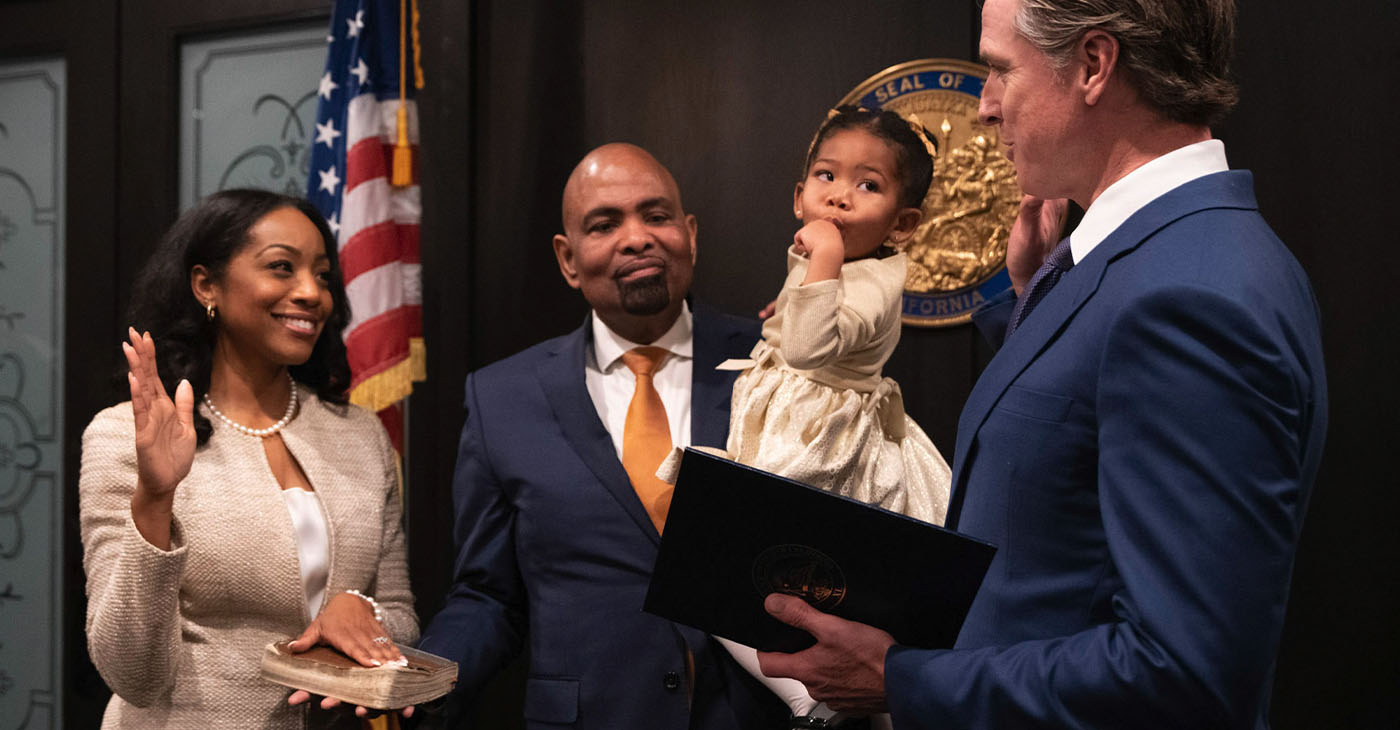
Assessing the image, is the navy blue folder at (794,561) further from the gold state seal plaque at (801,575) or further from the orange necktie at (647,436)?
the orange necktie at (647,436)

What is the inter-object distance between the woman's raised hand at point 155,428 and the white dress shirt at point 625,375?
0.82 m

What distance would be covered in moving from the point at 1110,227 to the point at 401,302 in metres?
2.37

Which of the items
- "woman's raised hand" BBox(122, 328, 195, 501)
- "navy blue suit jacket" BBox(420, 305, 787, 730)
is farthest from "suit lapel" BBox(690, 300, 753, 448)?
"woman's raised hand" BBox(122, 328, 195, 501)

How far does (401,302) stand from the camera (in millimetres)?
3273

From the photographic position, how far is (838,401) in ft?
6.75

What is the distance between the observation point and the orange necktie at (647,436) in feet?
7.70

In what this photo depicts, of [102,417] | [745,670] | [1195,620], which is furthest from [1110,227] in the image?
[102,417]

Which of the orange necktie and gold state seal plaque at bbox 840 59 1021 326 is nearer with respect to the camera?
the orange necktie

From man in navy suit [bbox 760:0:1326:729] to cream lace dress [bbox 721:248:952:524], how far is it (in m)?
0.48

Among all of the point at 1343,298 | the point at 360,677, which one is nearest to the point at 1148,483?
the point at 360,677

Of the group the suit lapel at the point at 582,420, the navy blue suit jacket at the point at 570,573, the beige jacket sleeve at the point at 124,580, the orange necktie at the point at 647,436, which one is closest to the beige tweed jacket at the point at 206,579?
the beige jacket sleeve at the point at 124,580

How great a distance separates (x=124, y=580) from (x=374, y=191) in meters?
1.48

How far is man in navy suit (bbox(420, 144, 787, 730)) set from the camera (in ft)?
7.43

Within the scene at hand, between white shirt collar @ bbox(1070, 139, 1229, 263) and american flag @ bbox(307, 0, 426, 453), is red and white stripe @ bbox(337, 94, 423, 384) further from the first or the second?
white shirt collar @ bbox(1070, 139, 1229, 263)
